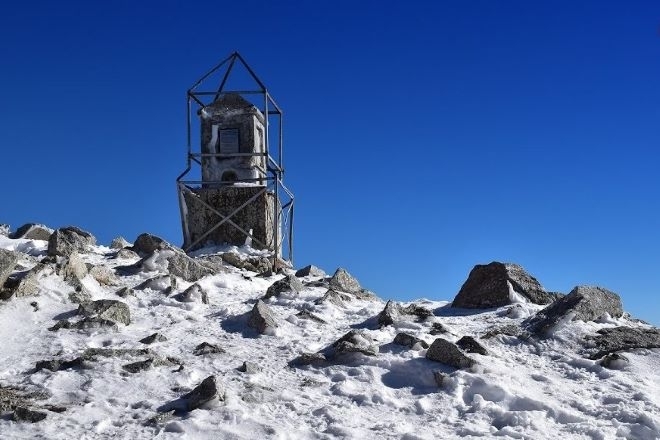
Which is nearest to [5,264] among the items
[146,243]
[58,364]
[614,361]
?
[58,364]

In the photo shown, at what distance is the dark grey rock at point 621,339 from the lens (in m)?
8.34

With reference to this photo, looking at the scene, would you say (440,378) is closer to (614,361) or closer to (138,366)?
(614,361)

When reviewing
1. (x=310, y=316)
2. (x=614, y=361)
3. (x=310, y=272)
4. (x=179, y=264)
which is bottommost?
(x=614, y=361)

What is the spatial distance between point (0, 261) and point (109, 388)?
365 centimetres

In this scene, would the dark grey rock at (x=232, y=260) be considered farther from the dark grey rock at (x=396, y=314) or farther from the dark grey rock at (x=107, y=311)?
the dark grey rock at (x=107, y=311)

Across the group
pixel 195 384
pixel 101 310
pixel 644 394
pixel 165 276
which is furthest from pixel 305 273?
pixel 644 394

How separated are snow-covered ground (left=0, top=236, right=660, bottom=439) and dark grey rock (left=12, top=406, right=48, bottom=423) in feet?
0.21

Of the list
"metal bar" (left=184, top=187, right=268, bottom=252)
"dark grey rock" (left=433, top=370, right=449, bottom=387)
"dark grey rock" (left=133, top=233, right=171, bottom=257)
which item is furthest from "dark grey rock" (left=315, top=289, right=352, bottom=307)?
"metal bar" (left=184, top=187, right=268, bottom=252)

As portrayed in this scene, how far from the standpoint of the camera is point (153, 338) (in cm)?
831

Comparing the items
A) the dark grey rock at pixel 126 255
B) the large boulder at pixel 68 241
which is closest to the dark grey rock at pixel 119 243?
the large boulder at pixel 68 241

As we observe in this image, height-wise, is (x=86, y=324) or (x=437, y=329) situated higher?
(x=86, y=324)

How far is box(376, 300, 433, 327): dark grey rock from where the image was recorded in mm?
9484

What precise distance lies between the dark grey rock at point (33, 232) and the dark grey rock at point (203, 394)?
11.8 m

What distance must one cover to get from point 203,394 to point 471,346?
3624mm
